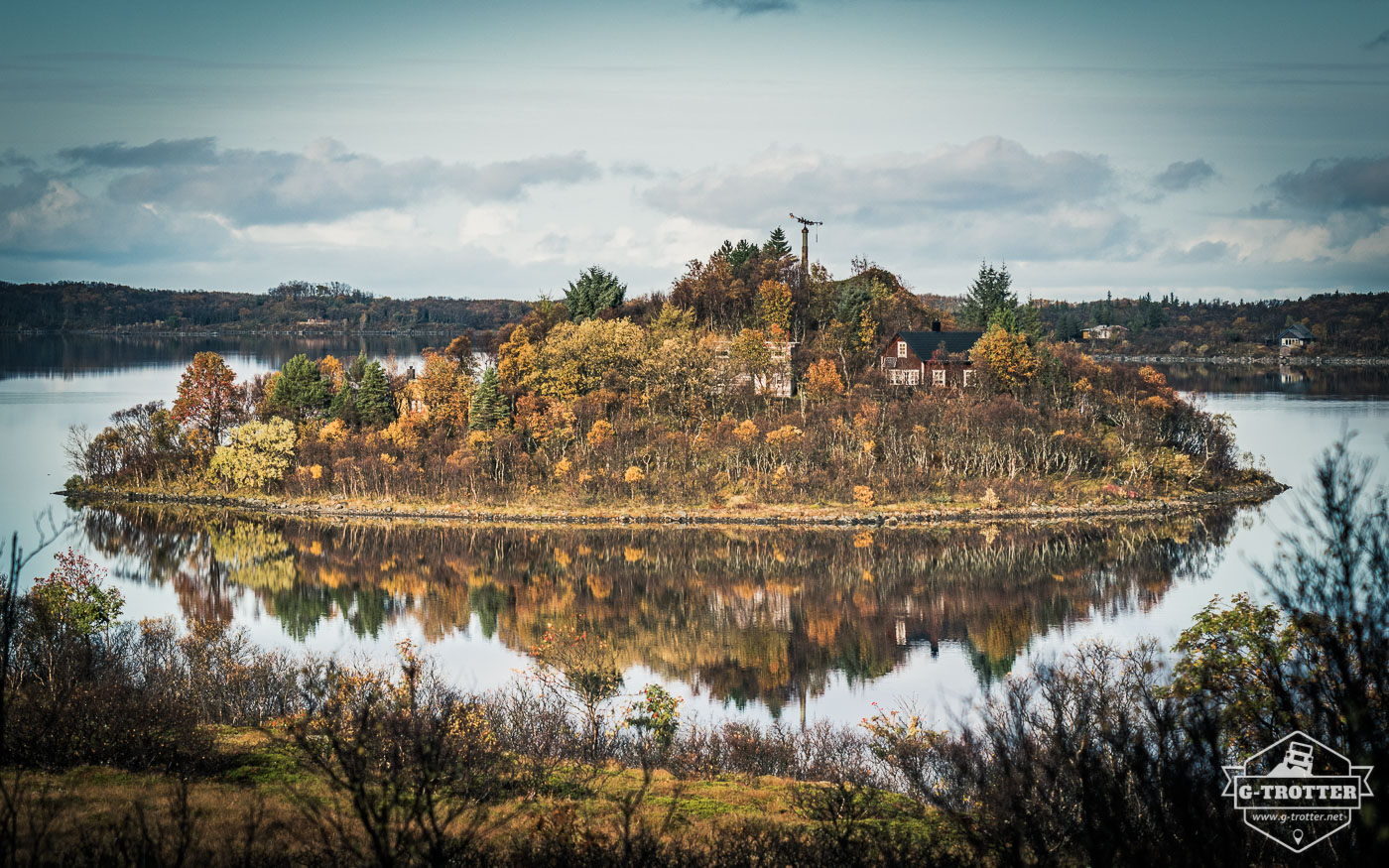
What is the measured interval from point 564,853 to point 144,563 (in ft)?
129

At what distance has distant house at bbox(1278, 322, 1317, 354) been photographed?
17162 centimetres

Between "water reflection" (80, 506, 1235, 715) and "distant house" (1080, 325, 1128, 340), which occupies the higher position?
"distant house" (1080, 325, 1128, 340)

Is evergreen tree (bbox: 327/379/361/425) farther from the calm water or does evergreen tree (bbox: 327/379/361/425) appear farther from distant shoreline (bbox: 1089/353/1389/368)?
distant shoreline (bbox: 1089/353/1389/368)

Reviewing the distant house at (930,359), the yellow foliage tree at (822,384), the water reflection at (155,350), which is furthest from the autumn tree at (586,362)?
the water reflection at (155,350)

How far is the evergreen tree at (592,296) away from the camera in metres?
73.6

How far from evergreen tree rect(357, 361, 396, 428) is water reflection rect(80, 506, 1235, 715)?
11109 mm

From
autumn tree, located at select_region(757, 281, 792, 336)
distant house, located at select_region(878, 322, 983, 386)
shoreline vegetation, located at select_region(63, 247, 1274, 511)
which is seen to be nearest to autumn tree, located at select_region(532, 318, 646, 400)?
shoreline vegetation, located at select_region(63, 247, 1274, 511)

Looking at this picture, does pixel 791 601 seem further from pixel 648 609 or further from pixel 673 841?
pixel 673 841

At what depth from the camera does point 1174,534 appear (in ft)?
164

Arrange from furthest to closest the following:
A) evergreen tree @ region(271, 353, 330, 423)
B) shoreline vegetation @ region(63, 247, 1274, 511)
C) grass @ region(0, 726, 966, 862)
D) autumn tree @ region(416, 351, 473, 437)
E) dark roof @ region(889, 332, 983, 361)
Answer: evergreen tree @ region(271, 353, 330, 423)
dark roof @ region(889, 332, 983, 361)
autumn tree @ region(416, 351, 473, 437)
shoreline vegetation @ region(63, 247, 1274, 511)
grass @ region(0, 726, 966, 862)

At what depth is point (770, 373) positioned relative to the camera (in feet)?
214

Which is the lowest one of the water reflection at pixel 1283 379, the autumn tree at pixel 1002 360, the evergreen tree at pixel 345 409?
the evergreen tree at pixel 345 409

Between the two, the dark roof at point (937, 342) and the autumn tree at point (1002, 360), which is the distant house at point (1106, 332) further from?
the autumn tree at point (1002, 360)
